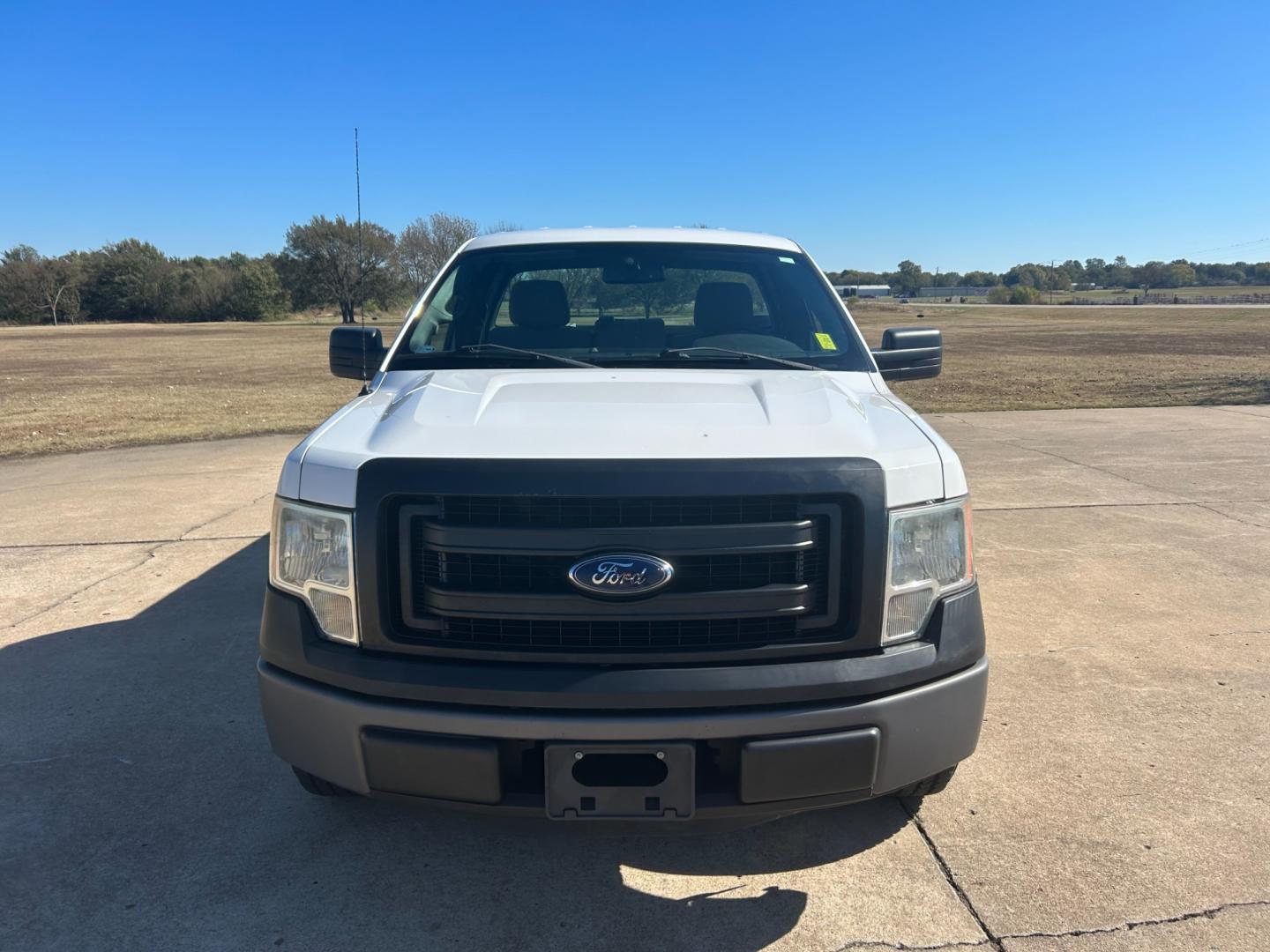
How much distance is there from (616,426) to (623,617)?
1.78 feet

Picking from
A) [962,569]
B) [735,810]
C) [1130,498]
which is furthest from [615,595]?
[1130,498]

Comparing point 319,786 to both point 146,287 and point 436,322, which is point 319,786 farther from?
point 146,287

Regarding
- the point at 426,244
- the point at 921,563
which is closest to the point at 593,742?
the point at 921,563

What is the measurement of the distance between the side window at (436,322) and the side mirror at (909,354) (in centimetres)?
188

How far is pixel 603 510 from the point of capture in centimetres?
220

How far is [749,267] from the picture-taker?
162 inches

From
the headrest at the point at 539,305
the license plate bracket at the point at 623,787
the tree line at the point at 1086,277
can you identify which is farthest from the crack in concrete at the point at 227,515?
the tree line at the point at 1086,277

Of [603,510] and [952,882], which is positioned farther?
[952,882]

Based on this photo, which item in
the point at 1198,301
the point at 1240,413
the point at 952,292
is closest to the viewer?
the point at 1240,413

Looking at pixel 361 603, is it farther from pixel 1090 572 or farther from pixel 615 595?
pixel 1090 572

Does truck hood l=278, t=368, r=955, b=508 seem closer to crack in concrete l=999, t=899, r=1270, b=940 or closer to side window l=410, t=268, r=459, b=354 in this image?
side window l=410, t=268, r=459, b=354

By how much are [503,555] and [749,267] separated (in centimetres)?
238

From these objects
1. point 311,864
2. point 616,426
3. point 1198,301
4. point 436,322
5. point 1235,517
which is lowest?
point 311,864

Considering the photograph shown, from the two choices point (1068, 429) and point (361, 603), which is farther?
point (1068, 429)
